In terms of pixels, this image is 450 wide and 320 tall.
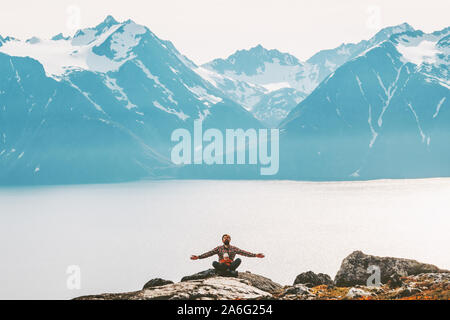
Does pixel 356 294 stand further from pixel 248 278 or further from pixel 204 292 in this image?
pixel 248 278

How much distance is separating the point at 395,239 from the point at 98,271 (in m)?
72.8

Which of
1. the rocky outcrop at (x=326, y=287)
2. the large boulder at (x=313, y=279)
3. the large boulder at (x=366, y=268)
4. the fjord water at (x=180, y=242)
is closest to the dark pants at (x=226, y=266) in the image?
the rocky outcrop at (x=326, y=287)

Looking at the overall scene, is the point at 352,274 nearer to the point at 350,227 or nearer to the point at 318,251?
the point at 318,251

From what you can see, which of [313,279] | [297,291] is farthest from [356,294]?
[313,279]

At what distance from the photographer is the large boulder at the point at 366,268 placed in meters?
29.6

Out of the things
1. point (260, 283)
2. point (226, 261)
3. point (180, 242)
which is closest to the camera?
point (226, 261)

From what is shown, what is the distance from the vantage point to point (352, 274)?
98.1ft

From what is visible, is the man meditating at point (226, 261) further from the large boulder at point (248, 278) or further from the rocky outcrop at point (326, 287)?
the large boulder at point (248, 278)

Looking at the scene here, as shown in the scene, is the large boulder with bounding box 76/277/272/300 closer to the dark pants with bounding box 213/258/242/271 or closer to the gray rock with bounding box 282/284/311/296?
the dark pants with bounding box 213/258/242/271

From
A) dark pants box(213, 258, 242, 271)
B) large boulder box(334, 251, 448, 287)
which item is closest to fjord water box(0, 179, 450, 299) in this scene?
large boulder box(334, 251, 448, 287)

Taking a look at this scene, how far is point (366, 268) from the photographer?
30156 millimetres

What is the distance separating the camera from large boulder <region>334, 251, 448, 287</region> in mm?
29625
